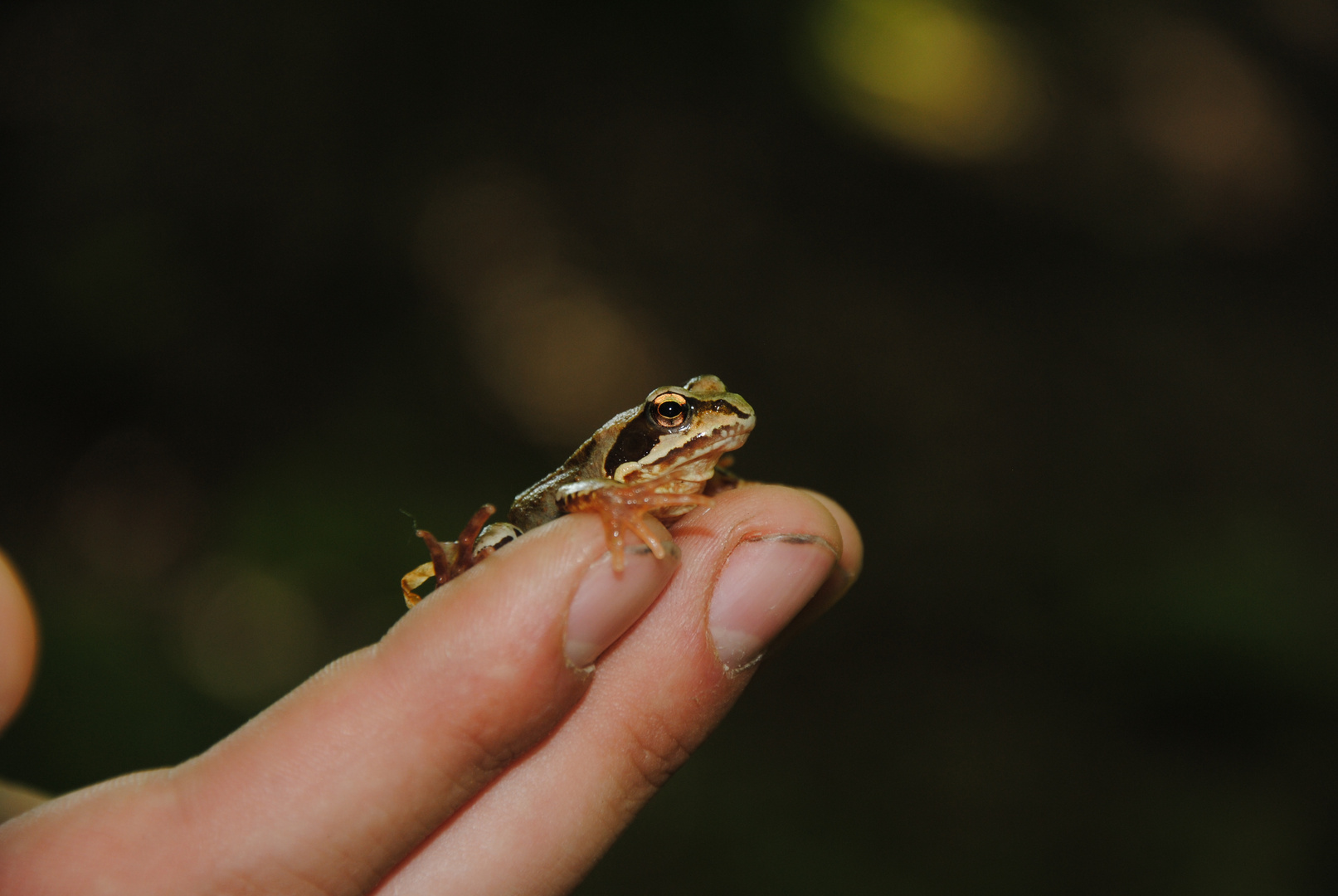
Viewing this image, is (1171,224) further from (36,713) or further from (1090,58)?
(36,713)

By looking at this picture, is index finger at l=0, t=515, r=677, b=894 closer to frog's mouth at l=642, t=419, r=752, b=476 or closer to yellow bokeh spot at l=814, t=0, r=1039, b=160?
frog's mouth at l=642, t=419, r=752, b=476

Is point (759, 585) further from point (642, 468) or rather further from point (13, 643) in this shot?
point (13, 643)

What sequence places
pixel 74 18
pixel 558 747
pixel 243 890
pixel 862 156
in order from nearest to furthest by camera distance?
pixel 243 890, pixel 558 747, pixel 74 18, pixel 862 156

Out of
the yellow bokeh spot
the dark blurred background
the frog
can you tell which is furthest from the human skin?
the yellow bokeh spot

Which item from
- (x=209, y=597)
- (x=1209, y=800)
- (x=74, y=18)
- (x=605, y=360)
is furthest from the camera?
(x=605, y=360)

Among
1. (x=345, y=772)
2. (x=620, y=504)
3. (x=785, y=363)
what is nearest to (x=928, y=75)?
(x=785, y=363)

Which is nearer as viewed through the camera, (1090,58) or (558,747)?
(558,747)

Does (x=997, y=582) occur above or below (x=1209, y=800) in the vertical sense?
above

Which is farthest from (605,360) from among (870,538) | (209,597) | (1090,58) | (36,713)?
(1090,58)
